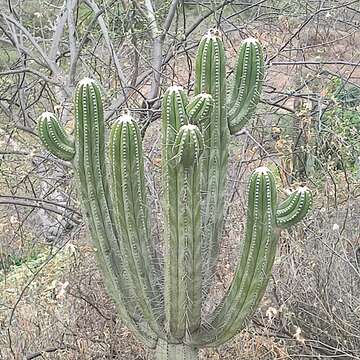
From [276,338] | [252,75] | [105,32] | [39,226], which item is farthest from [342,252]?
[39,226]

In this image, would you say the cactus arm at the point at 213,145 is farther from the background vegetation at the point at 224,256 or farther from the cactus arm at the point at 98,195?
the background vegetation at the point at 224,256

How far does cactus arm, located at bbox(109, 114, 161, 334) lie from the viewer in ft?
8.84

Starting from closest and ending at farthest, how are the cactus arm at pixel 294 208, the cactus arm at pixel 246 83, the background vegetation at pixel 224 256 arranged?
the cactus arm at pixel 294 208, the cactus arm at pixel 246 83, the background vegetation at pixel 224 256

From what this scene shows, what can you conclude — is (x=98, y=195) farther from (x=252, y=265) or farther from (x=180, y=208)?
(x=252, y=265)

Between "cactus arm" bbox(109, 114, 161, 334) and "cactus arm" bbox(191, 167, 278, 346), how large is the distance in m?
0.28

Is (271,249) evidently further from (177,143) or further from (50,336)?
(50,336)

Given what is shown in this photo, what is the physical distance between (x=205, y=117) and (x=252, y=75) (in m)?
0.39

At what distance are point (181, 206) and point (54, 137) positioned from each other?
63cm

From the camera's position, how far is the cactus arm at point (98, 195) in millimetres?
2816

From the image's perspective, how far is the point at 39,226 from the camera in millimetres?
5984

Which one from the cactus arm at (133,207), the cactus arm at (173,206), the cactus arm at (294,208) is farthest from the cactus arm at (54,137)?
the cactus arm at (294,208)

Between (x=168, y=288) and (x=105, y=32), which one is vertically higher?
(x=105, y=32)

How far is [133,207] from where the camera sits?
279cm

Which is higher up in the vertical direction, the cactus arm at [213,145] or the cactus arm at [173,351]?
the cactus arm at [213,145]
